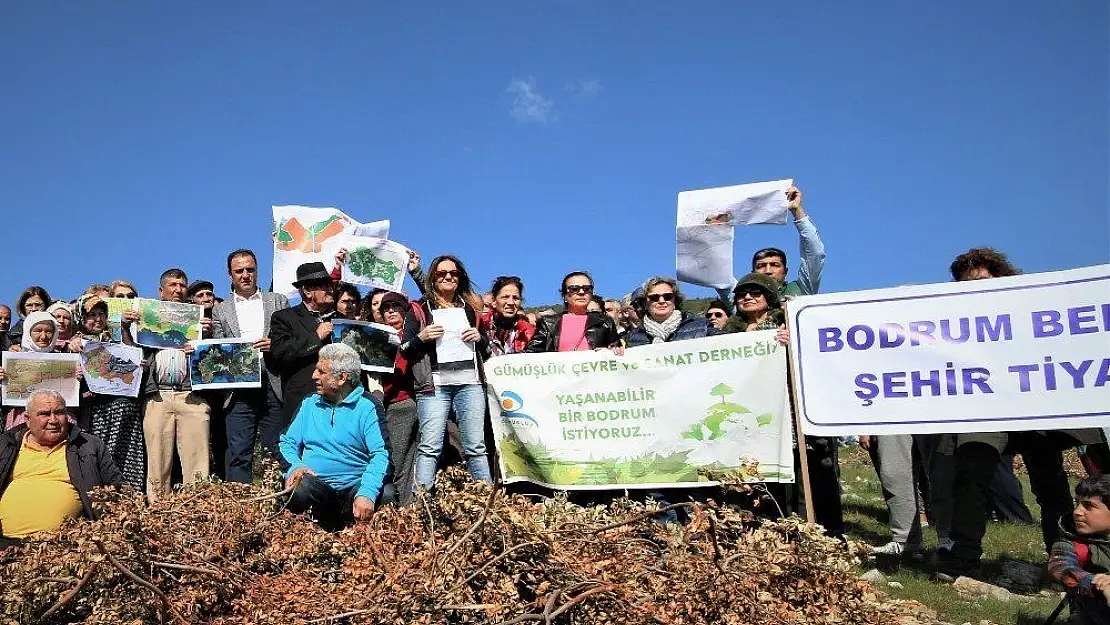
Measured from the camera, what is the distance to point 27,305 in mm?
7930

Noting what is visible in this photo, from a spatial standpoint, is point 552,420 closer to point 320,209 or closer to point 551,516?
point 551,516

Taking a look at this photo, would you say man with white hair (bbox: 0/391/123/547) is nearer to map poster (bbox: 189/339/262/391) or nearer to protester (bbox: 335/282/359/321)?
map poster (bbox: 189/339/262/391)

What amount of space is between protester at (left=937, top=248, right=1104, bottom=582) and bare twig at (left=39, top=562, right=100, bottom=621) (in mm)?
5235

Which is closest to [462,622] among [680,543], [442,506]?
[442,506]

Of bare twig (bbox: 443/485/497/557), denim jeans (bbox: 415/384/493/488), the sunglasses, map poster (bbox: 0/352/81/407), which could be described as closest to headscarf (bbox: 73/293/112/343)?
map poster (bbox: 0/352/81/407)

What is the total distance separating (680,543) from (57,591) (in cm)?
276

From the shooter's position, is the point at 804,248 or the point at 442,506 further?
the point at 804,248

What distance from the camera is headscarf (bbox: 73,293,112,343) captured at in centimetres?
722

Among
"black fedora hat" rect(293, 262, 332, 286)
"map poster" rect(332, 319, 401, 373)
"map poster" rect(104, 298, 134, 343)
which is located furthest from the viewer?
"map poster" rect(104, 298, 134, 343)

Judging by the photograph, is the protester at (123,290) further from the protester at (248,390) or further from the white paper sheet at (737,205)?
the white paper sheet at (737,205)

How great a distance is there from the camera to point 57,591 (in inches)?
135

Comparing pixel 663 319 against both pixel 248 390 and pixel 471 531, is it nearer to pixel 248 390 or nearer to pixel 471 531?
pixel 471 531

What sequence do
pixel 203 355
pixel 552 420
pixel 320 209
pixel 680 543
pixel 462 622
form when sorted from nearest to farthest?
pixel 462 622 < pixel 680 543 < pixel 552 420 < pixel 203 355 < pixel 320 209

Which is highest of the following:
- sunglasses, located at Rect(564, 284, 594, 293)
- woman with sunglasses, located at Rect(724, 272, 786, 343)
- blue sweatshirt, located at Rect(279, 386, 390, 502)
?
sunglasses, located at Rect(564, 284, 594, 293)
